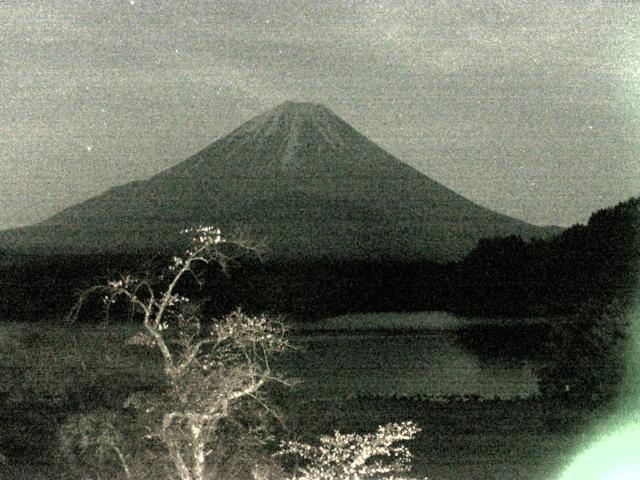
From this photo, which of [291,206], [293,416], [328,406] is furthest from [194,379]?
[291,206]

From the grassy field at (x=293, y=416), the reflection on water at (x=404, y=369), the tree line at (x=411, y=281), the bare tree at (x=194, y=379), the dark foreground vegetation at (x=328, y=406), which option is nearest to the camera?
the bare tree at (x=194, y=379)

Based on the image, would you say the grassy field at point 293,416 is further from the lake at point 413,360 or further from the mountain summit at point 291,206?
the mountain summit at point 291,206

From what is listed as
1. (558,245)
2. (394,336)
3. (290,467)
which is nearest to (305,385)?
(290,467)

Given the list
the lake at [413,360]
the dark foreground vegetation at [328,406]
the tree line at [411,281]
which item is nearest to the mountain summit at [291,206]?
the tree line at [411,281]

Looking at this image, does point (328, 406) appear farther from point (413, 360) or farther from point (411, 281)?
point (411, 281)

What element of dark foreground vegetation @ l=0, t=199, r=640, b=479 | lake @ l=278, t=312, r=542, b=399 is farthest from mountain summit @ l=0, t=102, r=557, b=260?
dark foreground vegetation @ l=0, t=199, r=640, b=479

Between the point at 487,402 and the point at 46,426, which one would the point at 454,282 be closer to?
the point at 487,402

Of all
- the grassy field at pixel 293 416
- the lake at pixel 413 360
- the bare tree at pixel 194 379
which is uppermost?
the bare tree at pixel 194 379
